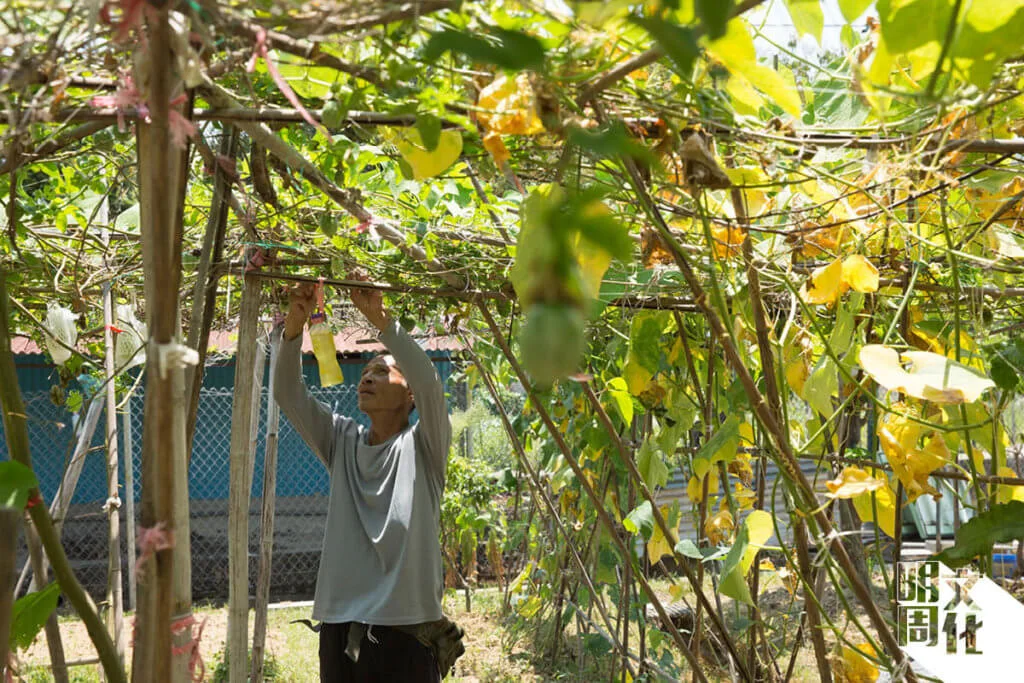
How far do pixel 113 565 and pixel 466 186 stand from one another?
131cm

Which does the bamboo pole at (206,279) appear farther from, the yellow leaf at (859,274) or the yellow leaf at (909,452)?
the yellow leaf at (909,452)

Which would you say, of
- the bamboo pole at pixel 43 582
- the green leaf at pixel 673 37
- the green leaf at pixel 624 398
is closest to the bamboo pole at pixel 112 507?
the bamboo pole at pixel 43 582

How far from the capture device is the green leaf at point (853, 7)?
92cm

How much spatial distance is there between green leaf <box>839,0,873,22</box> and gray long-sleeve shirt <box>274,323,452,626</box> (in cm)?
156

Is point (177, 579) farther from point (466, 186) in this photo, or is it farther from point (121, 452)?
point (121, 452)

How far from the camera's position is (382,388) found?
269cm

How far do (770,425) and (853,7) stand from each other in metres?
0.45

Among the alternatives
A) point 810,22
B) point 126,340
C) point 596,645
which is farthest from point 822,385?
point 596,645

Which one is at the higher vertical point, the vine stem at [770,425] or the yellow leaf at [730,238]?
the yellow leaf at [730,238]

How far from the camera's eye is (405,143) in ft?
3.34

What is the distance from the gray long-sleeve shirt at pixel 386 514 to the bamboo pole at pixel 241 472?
461mm

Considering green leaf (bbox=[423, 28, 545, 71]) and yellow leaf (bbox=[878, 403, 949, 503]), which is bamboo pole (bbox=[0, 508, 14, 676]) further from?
yellow leaf (bbox=[878, 403, 949, 503])

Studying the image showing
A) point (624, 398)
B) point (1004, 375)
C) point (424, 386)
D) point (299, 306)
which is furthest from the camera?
point (424, 386)

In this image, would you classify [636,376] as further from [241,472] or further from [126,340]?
[126,340]
